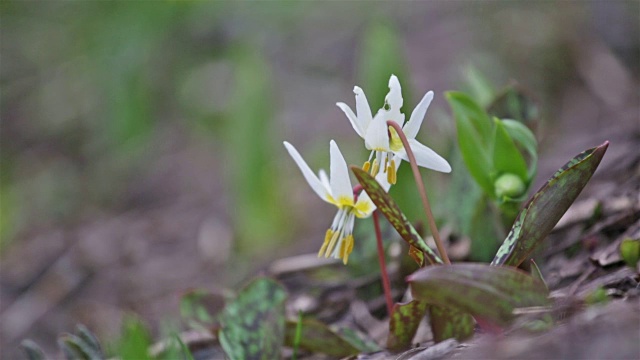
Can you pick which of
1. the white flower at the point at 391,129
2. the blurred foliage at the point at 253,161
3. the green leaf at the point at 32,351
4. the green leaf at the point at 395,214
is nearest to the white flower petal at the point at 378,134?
the white flower at the point at 391,129

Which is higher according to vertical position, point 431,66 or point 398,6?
point 398,6

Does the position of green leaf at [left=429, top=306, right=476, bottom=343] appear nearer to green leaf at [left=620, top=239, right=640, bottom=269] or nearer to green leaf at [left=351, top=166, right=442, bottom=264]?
green leaf at [left=351, top=166, right=442, bottom=264]

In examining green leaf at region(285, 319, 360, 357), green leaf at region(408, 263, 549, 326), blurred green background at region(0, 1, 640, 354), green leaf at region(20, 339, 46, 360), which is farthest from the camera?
blurred green background at region(0, 1, 640, 354)

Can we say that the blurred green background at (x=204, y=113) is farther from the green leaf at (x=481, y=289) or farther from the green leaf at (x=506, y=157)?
the green leaf at (x=481, y=289)

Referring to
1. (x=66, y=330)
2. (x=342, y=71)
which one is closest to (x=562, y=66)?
(x=342, y=71)

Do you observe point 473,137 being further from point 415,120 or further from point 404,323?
point 404,323

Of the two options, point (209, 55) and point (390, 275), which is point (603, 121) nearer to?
point (390, 275)

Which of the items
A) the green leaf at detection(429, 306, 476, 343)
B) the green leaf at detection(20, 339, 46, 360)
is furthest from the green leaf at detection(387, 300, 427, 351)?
the green leaf at detection(20, 339, 46, 360)
